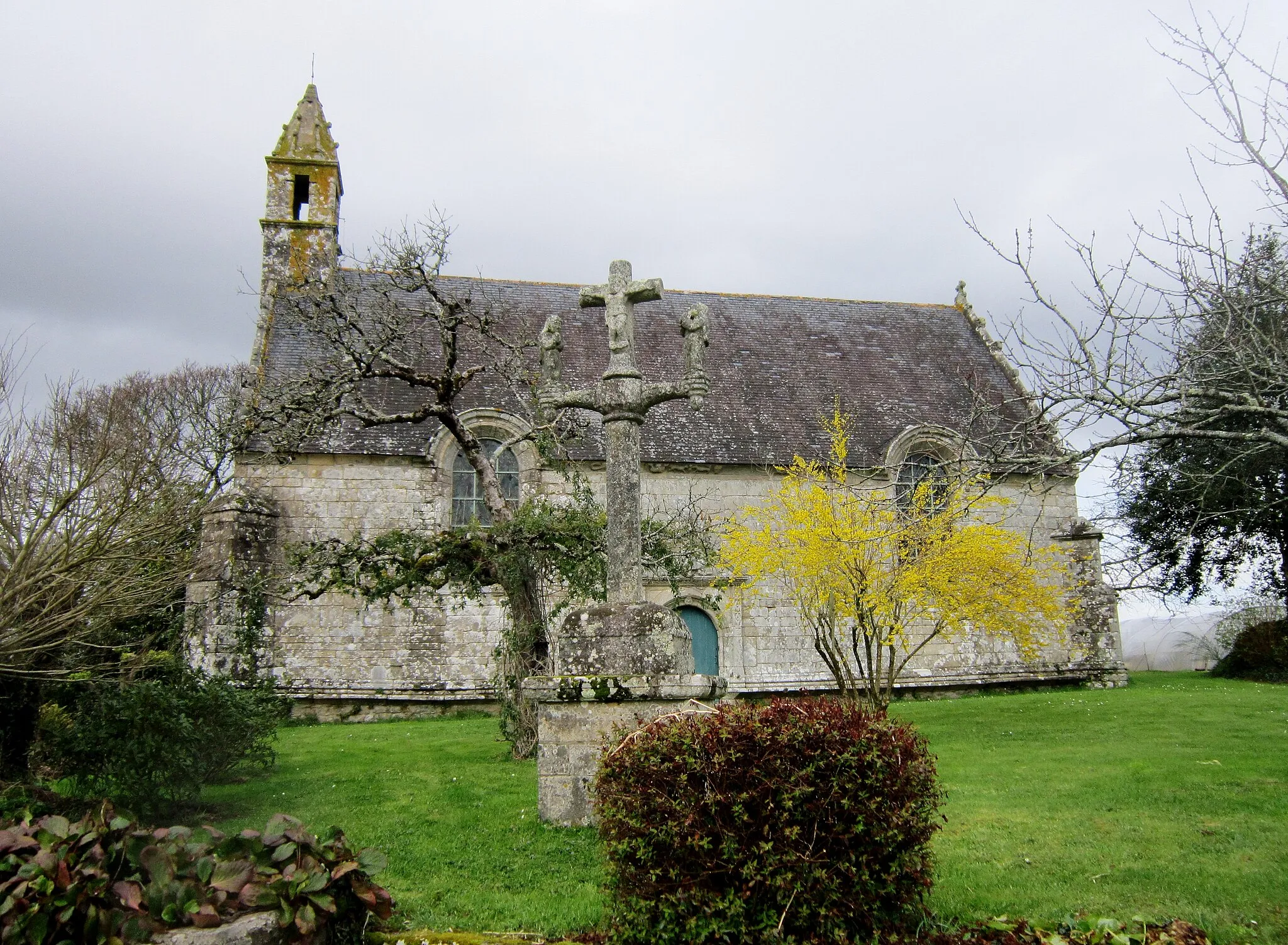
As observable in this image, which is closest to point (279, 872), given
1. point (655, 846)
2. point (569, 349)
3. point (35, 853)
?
point (35, 853)

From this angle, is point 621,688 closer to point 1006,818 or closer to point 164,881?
point 164,881

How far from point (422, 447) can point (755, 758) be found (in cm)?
1337

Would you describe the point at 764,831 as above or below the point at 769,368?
below

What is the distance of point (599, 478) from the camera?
17.7m

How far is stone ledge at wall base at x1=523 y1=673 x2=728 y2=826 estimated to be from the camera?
669 centimetres

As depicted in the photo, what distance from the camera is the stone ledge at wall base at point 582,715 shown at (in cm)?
669

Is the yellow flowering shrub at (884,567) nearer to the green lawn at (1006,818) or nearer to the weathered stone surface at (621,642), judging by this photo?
the green lawn at (1006,818)

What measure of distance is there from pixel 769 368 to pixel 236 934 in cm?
1716

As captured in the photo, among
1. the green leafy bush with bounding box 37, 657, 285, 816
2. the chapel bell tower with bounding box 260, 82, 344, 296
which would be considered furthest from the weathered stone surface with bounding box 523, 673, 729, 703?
the chapel bell tower with bounding box 260, 82, 344, 296

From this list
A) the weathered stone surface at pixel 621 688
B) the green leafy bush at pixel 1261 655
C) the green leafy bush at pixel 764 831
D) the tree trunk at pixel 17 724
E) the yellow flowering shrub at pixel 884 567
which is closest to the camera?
the green leafy bush at pixel 764 831

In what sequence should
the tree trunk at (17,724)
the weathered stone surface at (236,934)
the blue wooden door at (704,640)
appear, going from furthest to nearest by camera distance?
1. the blue wooden door at (704,640)
2. the tree trunk at (17,724)
3. the weathered stone surface at (236,934)

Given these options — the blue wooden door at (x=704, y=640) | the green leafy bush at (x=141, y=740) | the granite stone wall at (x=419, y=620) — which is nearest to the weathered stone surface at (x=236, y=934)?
the green leafy bush at (x=141, y=740)

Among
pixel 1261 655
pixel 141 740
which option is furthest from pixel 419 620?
pixel 1261 655

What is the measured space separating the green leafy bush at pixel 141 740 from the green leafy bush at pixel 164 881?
3094mm
